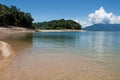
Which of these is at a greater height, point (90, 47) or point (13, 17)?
point (13, 17)

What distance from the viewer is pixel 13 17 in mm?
100750

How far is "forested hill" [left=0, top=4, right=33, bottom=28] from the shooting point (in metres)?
93.2

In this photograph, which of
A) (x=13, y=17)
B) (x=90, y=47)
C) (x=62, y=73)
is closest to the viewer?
(x=62, y=73)

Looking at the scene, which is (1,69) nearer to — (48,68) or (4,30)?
(48,68)

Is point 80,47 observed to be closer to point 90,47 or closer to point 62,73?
point 90,47

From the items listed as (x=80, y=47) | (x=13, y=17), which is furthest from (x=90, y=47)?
(x=13, y=17)

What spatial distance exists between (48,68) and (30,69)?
1.19 m

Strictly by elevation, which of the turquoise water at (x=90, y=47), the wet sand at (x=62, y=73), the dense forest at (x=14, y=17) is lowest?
the turquoise water at (x=90, y=47)

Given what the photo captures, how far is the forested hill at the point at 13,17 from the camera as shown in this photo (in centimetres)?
9321

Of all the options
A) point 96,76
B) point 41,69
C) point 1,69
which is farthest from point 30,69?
point 96,76

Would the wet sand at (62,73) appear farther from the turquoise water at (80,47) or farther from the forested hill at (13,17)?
the forested hill at (13,17)

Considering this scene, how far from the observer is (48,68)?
42.1 ft

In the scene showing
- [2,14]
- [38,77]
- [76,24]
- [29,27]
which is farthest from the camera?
[76,24]


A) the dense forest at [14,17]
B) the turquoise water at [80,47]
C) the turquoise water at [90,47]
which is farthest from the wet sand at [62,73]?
the dense forest at [14,17]
